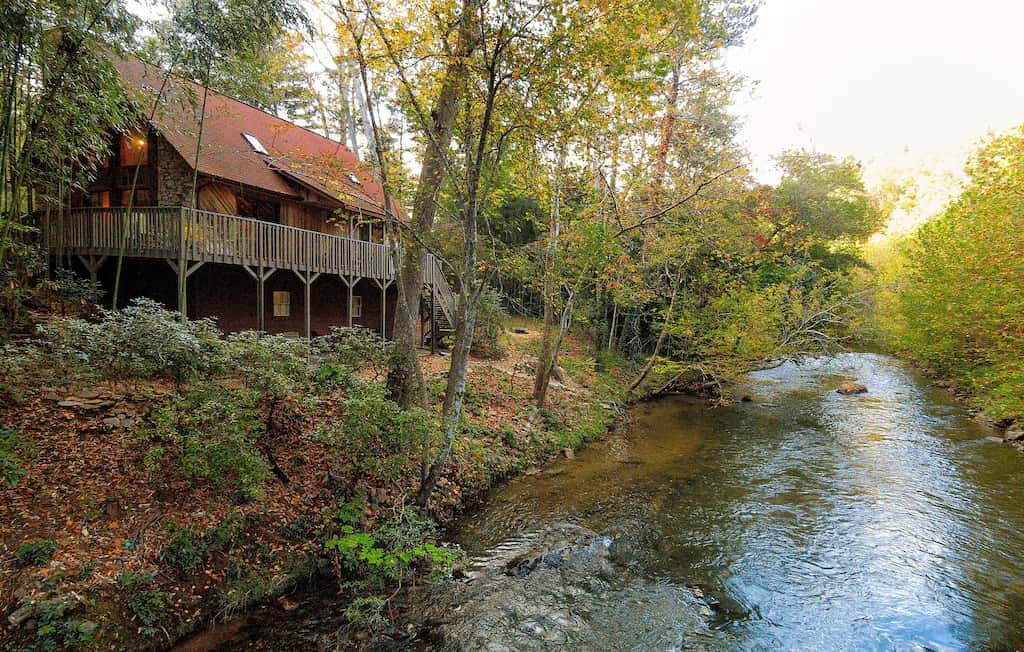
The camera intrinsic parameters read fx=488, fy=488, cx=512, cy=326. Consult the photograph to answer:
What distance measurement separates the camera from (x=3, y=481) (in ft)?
16.5

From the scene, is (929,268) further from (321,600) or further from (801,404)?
(321,600)

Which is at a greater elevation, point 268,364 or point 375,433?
point 268,364

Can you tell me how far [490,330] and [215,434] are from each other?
11061 millimetres

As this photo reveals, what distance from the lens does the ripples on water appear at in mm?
5297

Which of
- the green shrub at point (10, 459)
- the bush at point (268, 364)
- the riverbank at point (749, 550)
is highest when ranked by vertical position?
the bush at point (268, 364)

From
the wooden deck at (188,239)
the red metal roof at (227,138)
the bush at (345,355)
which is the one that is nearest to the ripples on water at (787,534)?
the bush at (345,355)

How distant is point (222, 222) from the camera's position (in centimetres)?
1131

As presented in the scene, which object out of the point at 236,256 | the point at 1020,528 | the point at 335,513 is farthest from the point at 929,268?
the point at 236,256

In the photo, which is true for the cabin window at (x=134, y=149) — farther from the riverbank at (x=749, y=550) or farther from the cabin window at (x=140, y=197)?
the riverbank at (x=749, y=550)

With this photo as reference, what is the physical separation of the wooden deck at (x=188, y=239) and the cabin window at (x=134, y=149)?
93.1 inches

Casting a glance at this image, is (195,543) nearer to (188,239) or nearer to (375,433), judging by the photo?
(375,433)

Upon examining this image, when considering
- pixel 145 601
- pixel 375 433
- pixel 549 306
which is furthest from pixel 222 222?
pixel 145 601

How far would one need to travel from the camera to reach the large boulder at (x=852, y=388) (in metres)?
17.2

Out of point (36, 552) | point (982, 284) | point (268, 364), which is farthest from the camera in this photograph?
point (982, 284)
